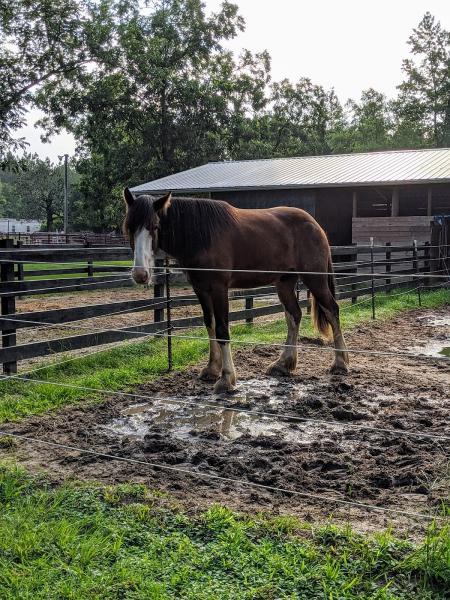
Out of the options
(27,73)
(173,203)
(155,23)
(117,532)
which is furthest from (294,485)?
(155,23)

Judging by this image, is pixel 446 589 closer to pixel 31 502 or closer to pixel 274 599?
pixel 274 599

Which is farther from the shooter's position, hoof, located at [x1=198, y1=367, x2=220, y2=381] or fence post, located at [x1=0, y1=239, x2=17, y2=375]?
hoof, located at [x1=198, y1=367, x2=220, y2=381]

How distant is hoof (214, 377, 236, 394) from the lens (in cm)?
574

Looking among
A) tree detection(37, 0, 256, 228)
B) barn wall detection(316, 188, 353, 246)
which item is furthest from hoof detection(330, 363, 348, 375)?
tree detection(37, 0, 256, 228)

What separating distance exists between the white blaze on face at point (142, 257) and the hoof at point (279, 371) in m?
1.99

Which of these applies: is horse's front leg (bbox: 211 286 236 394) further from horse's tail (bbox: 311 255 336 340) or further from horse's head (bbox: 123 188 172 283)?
horse's tail (bbox: 311 255 336 340)

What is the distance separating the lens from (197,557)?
263 centimetres

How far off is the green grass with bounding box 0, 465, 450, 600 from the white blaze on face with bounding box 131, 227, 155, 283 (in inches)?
90.8

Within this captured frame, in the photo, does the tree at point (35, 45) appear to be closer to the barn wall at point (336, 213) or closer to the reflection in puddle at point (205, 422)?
the barn wall at point (336, 213)

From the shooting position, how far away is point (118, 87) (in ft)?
95.6

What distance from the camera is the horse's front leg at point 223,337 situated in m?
5.78

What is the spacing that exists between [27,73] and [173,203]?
2019cm

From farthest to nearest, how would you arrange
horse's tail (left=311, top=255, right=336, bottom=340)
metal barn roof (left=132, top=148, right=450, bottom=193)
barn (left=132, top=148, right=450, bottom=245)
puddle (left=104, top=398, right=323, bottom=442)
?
metal barn roof (left=132, top=148, right=450, bottom=193)
barn (left=132, top=148, right=450, bottom=245)
horse's tail (left=311, top=255, right=336, bottom=340)
puddle (left=104, top=398, right=323, bottom=442)

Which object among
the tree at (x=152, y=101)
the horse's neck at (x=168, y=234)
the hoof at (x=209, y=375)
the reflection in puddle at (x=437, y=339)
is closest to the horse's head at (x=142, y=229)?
the horse's neck at (x=168, y=234)
